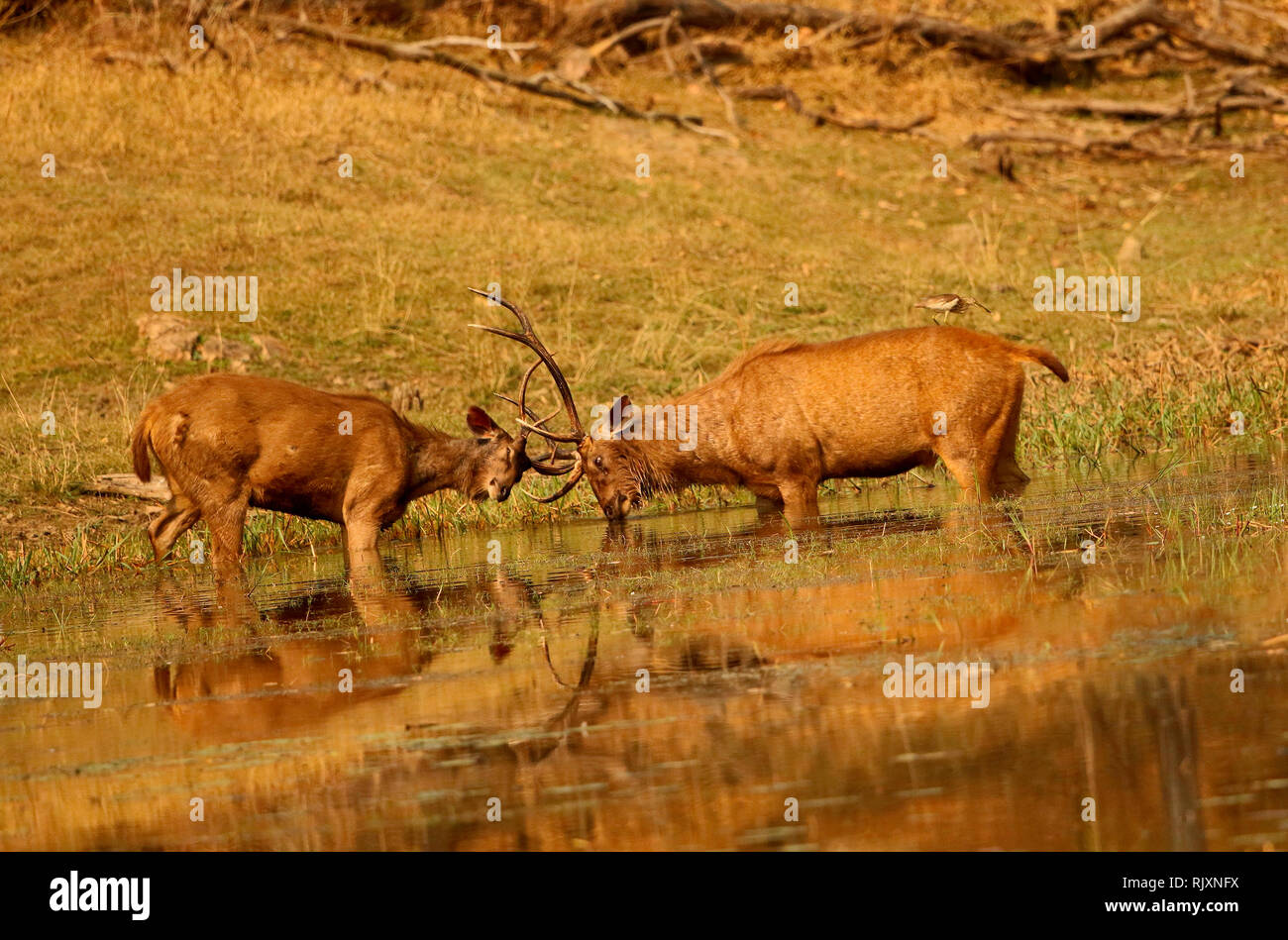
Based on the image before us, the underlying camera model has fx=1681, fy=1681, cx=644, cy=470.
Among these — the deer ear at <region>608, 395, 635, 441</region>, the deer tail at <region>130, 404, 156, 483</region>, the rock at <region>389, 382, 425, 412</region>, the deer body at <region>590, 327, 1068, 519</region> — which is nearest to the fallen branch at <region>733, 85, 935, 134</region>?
the rock at <region>389, 382, 425, 412</region>

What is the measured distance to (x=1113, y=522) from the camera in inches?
381

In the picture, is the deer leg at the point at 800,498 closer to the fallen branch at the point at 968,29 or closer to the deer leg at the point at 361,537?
the deer leg at the point at 361,537

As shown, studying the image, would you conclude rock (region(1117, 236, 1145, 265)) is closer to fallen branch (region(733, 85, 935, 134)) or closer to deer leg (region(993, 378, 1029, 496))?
fallen branch (region(733, 85, 935, 134))

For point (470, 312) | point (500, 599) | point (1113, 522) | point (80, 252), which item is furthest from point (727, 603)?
point (80, 252)

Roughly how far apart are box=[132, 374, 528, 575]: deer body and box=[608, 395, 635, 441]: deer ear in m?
0.72

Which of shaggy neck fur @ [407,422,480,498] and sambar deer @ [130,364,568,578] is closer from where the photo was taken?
sambar deer @ [130,364,568,578]

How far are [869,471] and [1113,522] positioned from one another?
270cm

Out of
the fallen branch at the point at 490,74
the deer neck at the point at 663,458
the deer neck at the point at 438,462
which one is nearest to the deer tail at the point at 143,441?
the deer neck at the point at 438,462

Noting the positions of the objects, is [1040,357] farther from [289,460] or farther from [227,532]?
[227,532]

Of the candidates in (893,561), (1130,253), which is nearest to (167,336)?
(893,561)

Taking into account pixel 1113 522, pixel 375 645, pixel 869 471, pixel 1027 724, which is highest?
pixel 869 471

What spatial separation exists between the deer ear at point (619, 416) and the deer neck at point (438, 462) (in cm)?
106

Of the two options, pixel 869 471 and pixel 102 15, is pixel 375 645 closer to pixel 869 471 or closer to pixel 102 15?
pixel 869 471

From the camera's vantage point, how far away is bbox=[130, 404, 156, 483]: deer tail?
11.7m
